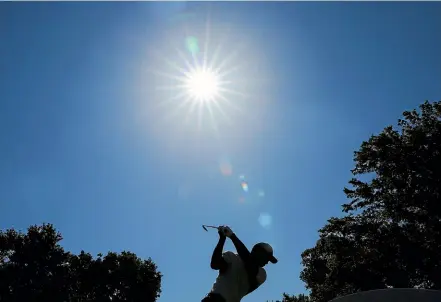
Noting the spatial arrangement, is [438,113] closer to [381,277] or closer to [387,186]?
[387,186]

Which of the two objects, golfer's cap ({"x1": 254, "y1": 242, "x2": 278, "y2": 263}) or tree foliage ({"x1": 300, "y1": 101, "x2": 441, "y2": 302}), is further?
tree foliage ({"x1": 300, "y1": 101, "x2": 441, "y2": 302})

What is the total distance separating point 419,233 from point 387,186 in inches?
140

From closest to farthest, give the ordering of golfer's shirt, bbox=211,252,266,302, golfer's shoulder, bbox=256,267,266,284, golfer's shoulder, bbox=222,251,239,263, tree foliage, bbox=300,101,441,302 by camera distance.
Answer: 1. golfer's shirt, bbox=211,252,266,302
2. golfer's shoulder, bbox=222,251,239,263
3. golfer's shoulder, bbox=256,267,266,284
4. tree foliage, bbox=300,101,441,302

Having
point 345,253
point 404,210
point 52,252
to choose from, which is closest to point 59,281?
point 52,252

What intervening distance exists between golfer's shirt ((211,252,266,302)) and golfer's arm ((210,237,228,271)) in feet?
0.17

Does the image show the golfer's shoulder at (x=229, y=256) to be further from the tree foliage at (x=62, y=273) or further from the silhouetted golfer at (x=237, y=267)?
the tree foliage at (x=62, y=273)

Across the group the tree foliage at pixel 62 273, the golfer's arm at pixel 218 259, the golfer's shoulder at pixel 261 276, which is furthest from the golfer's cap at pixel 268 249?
the tree foliage at pixel 62 273

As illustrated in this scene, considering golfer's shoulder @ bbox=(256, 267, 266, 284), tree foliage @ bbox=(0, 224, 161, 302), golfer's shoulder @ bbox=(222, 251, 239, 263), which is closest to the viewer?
golfer's shoulder @ bbox=(222, 251, 239, 263)

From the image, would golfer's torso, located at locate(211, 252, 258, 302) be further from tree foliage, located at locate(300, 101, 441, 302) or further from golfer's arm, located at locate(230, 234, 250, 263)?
tree foliage, located at locate(300, 101, 441, 302)

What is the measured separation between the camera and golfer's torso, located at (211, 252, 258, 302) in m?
3.80

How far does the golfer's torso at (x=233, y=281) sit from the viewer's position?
3799mm

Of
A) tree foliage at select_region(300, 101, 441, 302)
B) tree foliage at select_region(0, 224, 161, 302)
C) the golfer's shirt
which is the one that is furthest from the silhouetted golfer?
tree foliage at select_region(0, 224, 161, 302)

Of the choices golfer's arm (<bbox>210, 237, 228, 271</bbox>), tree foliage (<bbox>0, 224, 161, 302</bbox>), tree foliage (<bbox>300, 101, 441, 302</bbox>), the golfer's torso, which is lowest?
the golfer's torso

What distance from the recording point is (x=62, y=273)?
92.6ft
